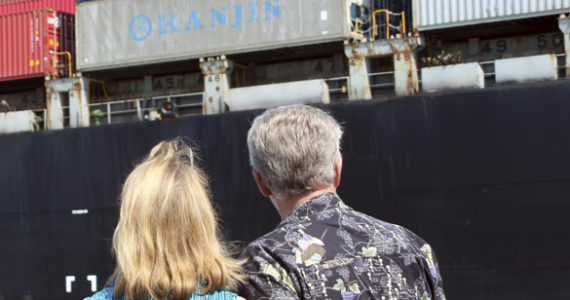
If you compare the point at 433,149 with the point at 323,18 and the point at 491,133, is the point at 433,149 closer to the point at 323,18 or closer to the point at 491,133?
the point at 491,133

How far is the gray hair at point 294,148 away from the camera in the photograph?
254 cm

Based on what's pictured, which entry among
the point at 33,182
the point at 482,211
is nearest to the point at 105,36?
the point at 33,182

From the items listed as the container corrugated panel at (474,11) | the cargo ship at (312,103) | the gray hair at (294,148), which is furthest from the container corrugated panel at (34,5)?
the gray hair at (294,148)

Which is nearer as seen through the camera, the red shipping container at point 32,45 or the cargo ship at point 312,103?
the cargo ship at point 312,103

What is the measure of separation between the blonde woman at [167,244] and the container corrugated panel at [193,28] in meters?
10.4

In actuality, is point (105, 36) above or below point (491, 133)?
above

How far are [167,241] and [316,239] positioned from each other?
528mm

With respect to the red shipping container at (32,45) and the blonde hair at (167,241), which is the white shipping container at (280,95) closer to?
the red shipping container at (32,45)

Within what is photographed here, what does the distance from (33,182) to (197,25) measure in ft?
15.2

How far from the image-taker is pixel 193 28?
552 inches

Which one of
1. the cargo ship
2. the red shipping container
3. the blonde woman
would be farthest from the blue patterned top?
the red shipping container

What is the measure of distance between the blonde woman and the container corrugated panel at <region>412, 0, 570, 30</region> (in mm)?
10236

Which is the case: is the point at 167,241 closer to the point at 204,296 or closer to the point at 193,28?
the point at 204,296

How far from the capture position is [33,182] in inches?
554
